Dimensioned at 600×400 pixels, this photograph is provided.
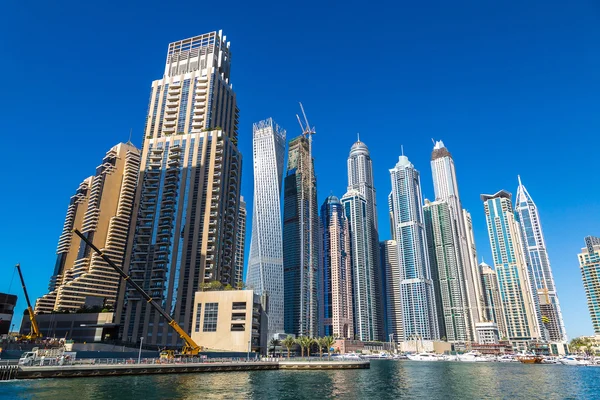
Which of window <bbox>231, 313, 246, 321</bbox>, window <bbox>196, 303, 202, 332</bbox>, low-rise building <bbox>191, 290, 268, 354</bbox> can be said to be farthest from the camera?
window <bbox>196, 303, 202, 332</bbox>

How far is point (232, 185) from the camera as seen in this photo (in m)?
193

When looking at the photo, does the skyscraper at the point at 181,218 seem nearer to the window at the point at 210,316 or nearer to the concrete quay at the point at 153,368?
the window at the point at 210,316

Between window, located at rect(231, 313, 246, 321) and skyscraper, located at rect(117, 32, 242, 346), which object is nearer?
window, located at rect(231, 313, 246, 321)

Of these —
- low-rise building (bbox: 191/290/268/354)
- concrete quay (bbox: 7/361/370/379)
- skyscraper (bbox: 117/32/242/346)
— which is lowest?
concrete quay (bbox: 7/361/370/379)

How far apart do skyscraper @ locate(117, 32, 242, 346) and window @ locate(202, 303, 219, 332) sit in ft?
40.6

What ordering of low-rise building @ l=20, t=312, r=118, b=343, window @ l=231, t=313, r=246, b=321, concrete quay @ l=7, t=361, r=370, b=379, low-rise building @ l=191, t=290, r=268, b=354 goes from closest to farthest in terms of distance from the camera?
concrete quay @ l=7, t=361, r=370, b=379 → low-rise building @ l=191, t=290, r=268, b=354 → window @ l=231, t=313, r=246, b=321 → low-rise building @ l=20, t=312, r=118, b=343

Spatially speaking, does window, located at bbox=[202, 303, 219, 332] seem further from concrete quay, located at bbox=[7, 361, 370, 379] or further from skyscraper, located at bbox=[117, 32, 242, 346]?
concrete quay, located at bbox=[7, 361, 370, 379]

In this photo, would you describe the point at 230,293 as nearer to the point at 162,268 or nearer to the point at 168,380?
the point at 162,268

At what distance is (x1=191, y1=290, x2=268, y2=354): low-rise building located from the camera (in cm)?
14375

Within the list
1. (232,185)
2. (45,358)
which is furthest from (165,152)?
(45,358)

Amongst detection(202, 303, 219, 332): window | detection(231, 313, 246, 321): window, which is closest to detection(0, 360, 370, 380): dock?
detection(231, 313, 246, 321): window

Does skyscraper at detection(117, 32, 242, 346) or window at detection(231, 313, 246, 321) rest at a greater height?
skyscraper at detection(117, 32, 242, 346)

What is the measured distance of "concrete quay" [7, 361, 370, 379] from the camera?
271 ft

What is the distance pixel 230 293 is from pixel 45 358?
222ft
